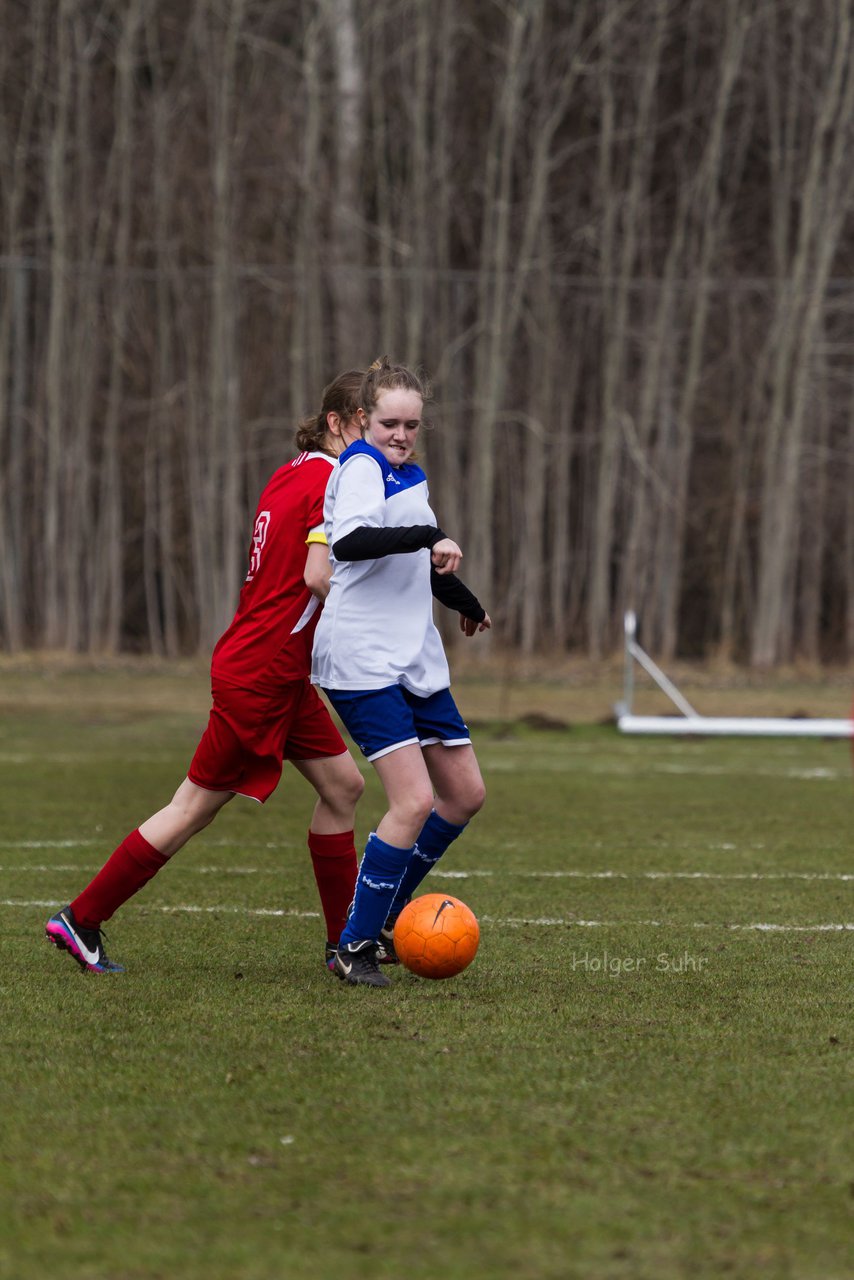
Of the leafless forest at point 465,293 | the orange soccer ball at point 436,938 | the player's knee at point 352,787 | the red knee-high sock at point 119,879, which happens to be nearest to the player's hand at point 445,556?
the player's knee at point 352,787

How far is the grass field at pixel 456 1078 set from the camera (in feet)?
10.1

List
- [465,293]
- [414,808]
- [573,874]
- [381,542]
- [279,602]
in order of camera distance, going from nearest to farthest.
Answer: [381,542]
[414,808]
[279,602]
[573,874]
[465,293]

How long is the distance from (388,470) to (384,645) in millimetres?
535

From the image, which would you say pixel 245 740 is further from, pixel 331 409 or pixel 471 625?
pixel 331 409

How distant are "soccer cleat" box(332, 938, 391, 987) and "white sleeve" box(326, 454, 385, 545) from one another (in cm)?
124

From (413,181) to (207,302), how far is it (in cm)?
264

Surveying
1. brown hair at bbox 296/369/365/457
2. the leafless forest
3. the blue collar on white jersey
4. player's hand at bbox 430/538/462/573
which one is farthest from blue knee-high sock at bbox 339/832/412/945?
the leafless forest

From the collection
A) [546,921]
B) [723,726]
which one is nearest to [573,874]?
[546,921]

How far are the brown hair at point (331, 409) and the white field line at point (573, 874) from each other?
2508 millimetres

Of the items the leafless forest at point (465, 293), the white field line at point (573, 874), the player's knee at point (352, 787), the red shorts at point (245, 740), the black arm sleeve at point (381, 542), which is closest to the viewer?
the black arm sleeve at point (381, 542)

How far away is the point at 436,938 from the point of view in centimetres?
512

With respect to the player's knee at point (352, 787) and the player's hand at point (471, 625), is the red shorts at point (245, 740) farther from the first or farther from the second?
the player's hand at point (471, 625)

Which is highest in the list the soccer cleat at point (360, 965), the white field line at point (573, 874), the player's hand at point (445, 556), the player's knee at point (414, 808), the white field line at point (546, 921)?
the player's hand at point (445, 556)

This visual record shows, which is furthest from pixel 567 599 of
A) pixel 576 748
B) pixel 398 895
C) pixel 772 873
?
pixel 398 895
